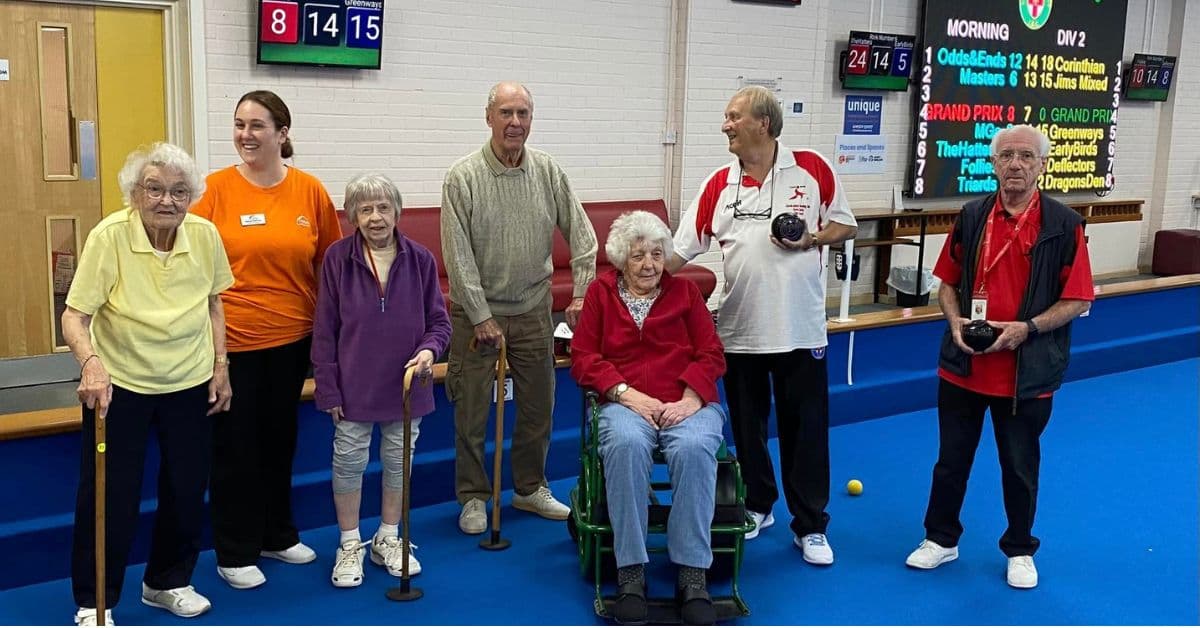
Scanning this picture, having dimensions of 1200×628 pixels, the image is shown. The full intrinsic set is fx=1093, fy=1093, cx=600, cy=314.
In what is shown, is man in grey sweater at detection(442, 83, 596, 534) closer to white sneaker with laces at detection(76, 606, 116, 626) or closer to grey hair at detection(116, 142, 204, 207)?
grey hair at detection(116, 142, 204, 207)

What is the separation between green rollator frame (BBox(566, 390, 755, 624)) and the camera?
10.7ft

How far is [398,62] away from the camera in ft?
20.1

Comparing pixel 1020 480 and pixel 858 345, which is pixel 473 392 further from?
pixel 858 345

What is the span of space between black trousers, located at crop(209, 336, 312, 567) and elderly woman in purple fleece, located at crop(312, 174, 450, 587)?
158mm

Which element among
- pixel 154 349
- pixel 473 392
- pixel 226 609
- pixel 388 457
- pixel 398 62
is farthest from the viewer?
pixel 398 62

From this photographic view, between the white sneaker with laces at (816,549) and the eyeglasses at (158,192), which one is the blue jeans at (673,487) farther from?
the eyeglasses at (158,192)

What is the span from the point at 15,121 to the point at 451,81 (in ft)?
7.45

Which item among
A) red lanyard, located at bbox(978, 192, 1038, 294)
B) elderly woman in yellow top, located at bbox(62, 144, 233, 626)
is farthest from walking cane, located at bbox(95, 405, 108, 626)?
red lanyard, located at bbox(978, 192, 1038, 294)

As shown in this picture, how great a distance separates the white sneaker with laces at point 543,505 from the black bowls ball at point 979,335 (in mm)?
1558

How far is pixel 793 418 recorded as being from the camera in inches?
145

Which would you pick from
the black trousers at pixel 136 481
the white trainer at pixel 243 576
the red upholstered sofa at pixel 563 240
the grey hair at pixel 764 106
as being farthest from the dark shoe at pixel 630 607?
the red upholstered sofa at pixel 563 240

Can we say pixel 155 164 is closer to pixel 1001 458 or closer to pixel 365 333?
pixel 365 333

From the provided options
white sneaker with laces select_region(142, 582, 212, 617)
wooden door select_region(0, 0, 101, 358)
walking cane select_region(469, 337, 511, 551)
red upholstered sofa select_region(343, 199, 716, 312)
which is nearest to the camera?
white sneaker with laces select_region(142, 582, 212, 617)

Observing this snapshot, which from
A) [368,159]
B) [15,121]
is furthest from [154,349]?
[368,159]
